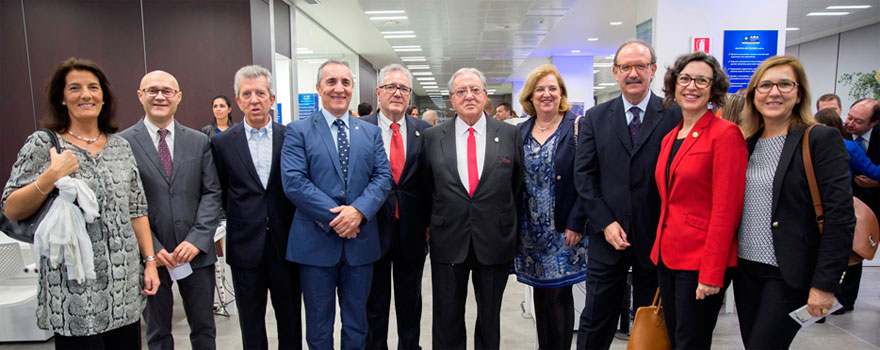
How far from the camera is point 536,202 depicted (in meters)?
2.63

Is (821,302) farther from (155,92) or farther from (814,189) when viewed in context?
(155,92)

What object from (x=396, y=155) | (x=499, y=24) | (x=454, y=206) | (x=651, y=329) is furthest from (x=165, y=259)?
(x=499, y=24)

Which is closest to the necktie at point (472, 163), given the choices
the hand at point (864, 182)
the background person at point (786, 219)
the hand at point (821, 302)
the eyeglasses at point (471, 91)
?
the eyeglasses at point (471, 91)

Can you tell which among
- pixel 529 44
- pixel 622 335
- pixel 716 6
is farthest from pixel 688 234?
pixel 529 44

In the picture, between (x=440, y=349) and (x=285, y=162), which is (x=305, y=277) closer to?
(x=285, y=162)

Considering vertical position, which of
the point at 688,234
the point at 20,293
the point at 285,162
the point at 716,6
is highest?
the point at 716,6

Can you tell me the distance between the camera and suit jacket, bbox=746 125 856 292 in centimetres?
172

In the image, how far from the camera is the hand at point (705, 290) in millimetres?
1896

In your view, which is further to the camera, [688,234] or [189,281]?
[189,281]

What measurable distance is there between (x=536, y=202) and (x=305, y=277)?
1.32m

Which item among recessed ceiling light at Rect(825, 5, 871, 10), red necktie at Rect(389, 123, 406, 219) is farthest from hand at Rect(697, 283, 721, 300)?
recessed ceiling light at Rect(825, 5, 871, 10)

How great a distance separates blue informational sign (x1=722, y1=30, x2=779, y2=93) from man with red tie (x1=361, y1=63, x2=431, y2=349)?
3270 millimetres

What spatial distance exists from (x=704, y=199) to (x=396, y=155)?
5.26 ft

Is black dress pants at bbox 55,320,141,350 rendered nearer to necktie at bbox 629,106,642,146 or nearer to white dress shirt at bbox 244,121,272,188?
white dress shirt at bbox 244,121,272,188
